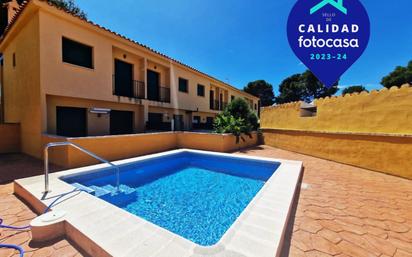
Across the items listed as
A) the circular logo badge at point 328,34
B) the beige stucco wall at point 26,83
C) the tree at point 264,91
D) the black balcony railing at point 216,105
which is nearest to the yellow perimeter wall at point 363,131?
the circular logo badge at point 328,34

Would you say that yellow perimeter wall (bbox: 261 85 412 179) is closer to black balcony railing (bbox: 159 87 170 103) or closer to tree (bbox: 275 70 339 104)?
black balcony railing (bbox: 159 87 170 103)

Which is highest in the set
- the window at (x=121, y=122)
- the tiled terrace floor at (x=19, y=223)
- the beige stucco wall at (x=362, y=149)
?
the window at (x=121, y=122)

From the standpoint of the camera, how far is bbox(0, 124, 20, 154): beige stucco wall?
931 cm

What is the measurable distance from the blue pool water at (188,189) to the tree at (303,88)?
38221 millimetres

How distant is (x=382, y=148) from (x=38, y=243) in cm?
1077

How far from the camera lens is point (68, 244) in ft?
8.82

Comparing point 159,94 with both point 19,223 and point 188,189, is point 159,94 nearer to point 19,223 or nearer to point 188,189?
point 188,189

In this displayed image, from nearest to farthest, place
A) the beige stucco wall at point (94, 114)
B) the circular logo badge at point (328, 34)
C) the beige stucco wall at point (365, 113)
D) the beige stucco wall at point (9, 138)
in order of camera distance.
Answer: the circular logo badge at point (328, 34) < the beige stucco wall at point (365, 113) < the beige stucco wall at point (94, 114) < the beige stucco wall at point (9, 138)

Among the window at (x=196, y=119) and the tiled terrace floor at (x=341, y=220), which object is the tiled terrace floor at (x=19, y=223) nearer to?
the tiled terrace floor at (x=341, y=220)

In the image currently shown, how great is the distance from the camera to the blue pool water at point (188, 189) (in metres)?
3.91

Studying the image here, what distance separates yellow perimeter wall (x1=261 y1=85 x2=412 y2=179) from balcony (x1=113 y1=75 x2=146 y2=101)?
10974 mm

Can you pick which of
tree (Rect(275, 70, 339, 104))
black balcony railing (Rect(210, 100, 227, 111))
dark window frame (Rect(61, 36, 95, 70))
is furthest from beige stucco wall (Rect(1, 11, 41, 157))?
tree (Rect(275, 70, 339, 104))

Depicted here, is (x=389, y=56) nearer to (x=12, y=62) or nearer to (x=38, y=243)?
(x=38, y=243)

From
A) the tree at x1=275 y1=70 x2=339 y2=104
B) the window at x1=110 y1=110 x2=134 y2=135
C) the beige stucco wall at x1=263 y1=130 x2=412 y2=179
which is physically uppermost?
the tree at x1=275 y1=70 x2=339 y2=104
